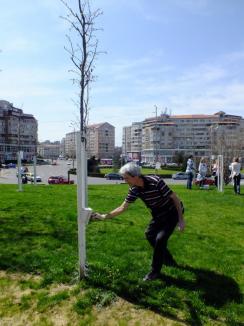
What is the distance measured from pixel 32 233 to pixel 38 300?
2.82 m

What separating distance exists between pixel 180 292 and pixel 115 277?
Result: 36.6 inches

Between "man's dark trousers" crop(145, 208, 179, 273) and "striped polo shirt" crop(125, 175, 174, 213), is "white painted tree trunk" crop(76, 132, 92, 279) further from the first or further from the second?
"man's dark trousers" crop(145, 208, 179, 273)

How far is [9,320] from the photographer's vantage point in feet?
12.8

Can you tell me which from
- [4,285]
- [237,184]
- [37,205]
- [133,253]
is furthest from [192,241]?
[237,184]

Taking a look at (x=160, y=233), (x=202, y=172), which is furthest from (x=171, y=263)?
(x=202, y=172)

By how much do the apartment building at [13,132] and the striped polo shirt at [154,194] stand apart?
426ft

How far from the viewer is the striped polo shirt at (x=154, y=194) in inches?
189

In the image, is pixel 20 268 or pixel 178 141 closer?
pixel 20 268

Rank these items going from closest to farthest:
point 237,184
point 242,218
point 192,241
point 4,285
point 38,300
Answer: point 38,300
point 4,285
point 192,241
point 242,218
point 237,184

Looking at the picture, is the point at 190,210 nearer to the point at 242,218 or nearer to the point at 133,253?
the point at 242,218

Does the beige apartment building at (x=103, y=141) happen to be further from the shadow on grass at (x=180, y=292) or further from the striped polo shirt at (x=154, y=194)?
the shadow on grass at (x=180, y=292)

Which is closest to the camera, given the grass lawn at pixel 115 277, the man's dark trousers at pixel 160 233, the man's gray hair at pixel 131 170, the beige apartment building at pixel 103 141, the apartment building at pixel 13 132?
the grass lawn at pixel 115 277

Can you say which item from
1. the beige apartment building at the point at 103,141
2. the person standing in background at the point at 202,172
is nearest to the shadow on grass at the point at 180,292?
the person standing in background at the point at 202,172

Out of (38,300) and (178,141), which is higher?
(178,141)
